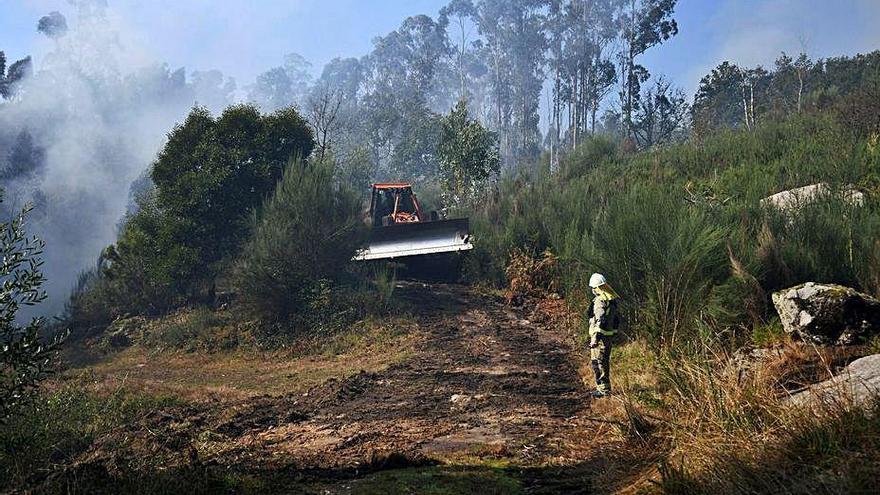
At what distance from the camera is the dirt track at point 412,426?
6051 millimetres

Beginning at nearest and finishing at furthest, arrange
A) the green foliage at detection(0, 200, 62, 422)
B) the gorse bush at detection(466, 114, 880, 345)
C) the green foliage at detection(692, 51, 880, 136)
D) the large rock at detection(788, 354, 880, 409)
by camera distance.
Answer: the large rock at detection(788, 354, 880, 409) → the green foliage at detection(0, 200, 62, 422) → the gorse bush at detection(466, 114, 880, 345) → the green foliage at detection(692, 51, 880, 136)

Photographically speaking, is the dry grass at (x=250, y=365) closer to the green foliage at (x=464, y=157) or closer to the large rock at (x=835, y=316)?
the large rock at (x=835, y=316)

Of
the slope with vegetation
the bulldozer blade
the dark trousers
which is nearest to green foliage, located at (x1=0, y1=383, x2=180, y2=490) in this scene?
the slope with vegetation

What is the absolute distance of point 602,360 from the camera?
8414 mm

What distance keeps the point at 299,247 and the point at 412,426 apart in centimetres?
898

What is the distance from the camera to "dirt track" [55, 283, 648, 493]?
6.05m

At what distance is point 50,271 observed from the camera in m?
38.3

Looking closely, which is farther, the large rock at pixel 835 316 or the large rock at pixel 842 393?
the large rock at pixel 835 316

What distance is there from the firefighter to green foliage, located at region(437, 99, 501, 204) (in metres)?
17.6

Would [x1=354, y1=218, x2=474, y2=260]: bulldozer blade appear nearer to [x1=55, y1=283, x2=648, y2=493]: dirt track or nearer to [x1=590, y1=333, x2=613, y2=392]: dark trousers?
[x1=55, y1=283, x2=648, y2=493]: dirt track

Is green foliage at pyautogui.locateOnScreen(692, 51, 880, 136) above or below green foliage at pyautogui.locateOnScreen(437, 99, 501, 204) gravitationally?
above

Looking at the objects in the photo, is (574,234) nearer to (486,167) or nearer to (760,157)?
(760,157)

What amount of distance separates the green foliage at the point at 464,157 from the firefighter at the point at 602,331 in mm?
17638

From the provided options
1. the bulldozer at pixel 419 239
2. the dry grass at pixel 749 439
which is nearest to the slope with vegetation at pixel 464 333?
the dry grass at pixel 749 439
